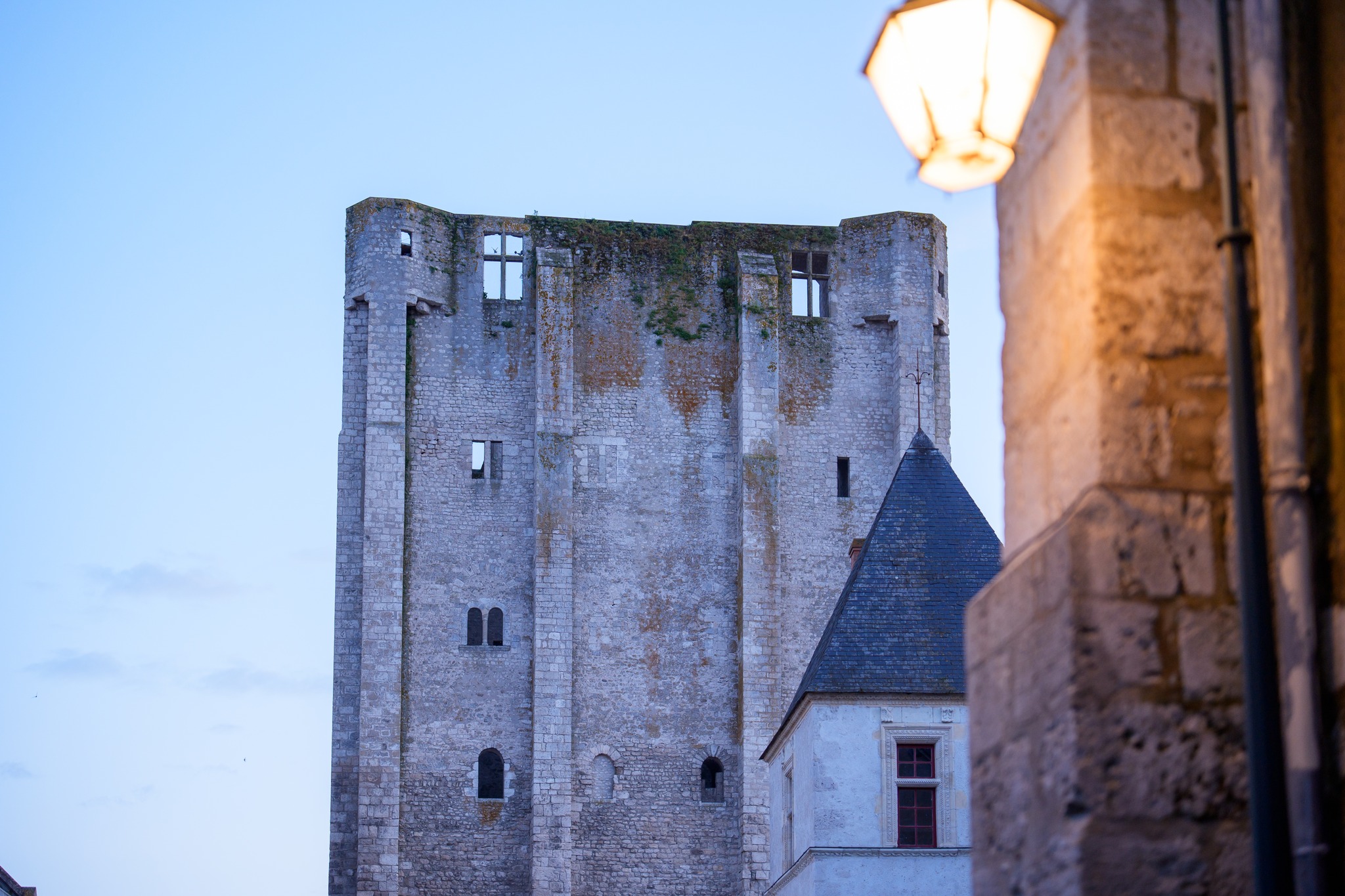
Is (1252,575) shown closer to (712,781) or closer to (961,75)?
(961,75)

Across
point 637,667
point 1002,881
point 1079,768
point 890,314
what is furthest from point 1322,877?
point 890,314

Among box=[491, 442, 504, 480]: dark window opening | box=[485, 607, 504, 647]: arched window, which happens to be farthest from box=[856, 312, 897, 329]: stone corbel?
box=[485, 607, 504, 647]: arched window

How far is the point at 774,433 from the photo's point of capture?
37.8m

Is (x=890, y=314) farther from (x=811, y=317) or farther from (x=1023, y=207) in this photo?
(x=1023, y=207)

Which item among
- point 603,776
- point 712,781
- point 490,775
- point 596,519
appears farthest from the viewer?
point 596,519

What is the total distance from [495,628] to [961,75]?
3298 cm

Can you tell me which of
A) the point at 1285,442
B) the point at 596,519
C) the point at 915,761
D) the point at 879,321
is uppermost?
the point at 879,321

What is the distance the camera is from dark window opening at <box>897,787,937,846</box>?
70.5 ft

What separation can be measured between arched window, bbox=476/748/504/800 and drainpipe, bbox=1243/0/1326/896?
3268 cm

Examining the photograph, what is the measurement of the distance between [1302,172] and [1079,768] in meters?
1.25

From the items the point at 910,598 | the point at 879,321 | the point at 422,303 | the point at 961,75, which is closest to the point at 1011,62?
the point at 961,75

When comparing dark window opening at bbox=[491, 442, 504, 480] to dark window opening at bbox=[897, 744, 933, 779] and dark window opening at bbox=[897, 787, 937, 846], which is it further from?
dark window opening at bbox=[897, 787, 937, 846]

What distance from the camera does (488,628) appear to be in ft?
120

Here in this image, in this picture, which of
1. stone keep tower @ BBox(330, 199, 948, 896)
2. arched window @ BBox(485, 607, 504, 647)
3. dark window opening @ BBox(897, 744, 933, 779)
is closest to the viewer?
dark window opening @ BBox(897, 744, 933, 779)
